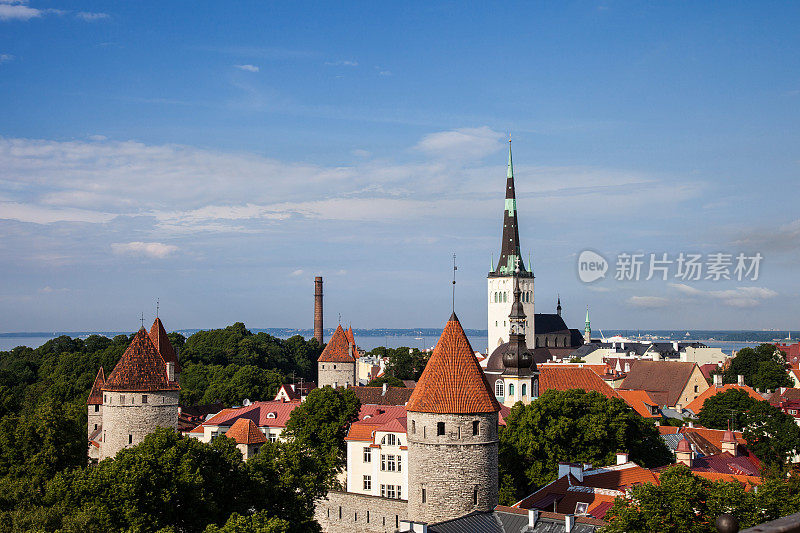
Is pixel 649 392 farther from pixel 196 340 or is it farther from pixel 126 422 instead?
pixel 196 340

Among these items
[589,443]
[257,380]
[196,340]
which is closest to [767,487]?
[589,443]

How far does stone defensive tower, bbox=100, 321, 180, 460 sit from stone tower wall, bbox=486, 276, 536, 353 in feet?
250

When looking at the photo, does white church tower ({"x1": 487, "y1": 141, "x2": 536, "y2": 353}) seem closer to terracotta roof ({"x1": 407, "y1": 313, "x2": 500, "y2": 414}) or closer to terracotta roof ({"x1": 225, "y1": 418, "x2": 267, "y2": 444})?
terracotta roof ({"x1": 225, "y1": 418, "x2": 267, "y2": 444})

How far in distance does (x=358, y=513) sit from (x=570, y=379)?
3275cm

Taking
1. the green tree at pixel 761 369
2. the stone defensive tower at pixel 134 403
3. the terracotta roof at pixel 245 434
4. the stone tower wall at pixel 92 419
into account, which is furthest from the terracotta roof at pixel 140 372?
the green tree at pixel 761 369

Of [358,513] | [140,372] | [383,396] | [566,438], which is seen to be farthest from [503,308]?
[358,513]

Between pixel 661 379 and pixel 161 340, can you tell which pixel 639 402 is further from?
pixel 161 340

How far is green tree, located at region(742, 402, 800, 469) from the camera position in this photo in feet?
144

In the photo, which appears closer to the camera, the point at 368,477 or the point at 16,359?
the point at 368,477

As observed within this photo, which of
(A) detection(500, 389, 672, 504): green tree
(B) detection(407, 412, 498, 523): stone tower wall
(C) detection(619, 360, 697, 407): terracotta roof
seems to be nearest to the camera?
(B) detection(407, 412, 498, 523): stone tower wall

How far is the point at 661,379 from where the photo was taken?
250 feet

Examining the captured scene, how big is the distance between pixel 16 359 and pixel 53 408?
205ft

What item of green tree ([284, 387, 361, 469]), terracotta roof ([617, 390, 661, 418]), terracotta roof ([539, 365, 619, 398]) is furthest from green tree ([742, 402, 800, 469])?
green tree ([284, 387, 361, 469])

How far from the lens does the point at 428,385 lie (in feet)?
93.5
